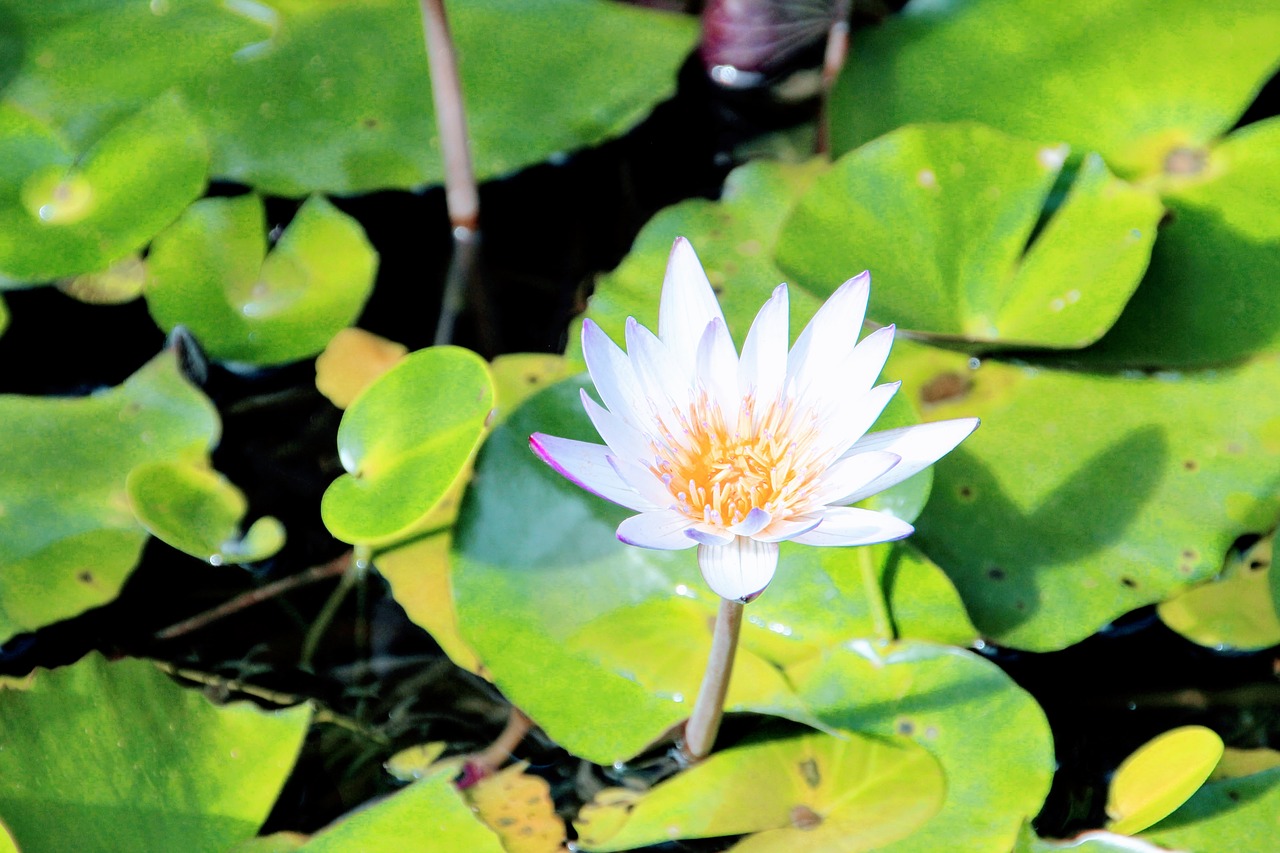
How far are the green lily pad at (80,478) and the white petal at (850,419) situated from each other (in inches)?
45.9

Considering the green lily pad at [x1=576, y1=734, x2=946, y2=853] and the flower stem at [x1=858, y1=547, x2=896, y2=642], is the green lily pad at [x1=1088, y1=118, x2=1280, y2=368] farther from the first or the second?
the green lily pad at [x1=576, y1=734, x2=946, y2=853]

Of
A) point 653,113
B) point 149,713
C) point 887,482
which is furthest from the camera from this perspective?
point 653,113

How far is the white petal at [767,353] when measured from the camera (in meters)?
1.28

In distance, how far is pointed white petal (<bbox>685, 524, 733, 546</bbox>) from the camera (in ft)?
3.59

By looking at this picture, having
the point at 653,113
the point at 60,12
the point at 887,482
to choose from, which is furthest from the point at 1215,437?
the point at 60,12

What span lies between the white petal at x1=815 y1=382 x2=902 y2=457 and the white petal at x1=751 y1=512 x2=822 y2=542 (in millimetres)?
80

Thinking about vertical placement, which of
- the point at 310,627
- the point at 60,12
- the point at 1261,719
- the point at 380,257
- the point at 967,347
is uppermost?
the point at 60,12

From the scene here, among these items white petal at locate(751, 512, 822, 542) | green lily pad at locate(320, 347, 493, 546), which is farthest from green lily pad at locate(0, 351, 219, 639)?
white petal at locate(751, 512, 822, 542)

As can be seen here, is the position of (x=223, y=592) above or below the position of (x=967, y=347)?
below

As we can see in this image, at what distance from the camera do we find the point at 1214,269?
1906mm

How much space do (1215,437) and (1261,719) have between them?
0.45m

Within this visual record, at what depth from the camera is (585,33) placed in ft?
7.96

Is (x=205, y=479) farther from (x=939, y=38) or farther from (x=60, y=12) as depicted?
(x=939, y=38)

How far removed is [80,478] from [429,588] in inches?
24.8
